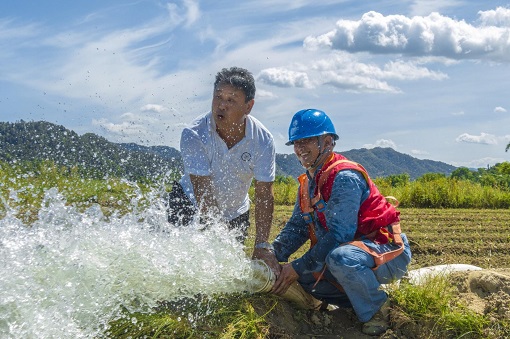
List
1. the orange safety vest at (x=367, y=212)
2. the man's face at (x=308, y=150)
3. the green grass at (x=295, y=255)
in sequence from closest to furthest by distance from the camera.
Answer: the green grass at (x=295, y=255), the orange safety vest at (x=367, y=212), the man's face at (x=308, y=150)

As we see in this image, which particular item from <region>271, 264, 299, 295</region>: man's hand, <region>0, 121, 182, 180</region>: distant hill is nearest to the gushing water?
<region>271, 264, 299, 295</region>: man's hand

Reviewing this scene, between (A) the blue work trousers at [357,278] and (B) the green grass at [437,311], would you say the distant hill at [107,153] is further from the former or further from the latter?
(B) the green grass at [437,311]

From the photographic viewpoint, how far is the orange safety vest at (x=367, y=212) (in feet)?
12.4

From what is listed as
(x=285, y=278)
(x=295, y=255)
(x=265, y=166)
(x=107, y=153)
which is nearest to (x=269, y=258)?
(x=285, y=278)

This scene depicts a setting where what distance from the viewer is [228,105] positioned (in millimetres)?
4379

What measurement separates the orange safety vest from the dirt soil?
0.48 meters

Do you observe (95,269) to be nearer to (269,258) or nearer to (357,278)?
(269,258)

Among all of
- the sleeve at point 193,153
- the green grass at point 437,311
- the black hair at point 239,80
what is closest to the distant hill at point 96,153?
the sleeve at point 193,153

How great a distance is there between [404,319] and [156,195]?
2136 mm

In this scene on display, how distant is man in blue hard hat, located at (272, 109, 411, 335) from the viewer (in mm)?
3680

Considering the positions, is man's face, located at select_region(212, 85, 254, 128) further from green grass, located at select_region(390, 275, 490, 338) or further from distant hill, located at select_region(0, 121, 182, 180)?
green grass, located at select_region(390, 275, 490, 338)

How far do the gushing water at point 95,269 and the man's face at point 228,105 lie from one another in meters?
0.81

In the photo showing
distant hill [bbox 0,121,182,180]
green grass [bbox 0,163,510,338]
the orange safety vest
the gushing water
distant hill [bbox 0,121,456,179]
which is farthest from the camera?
distant hill [bbox 0,121,182,180]

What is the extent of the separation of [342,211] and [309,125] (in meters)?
0.61
